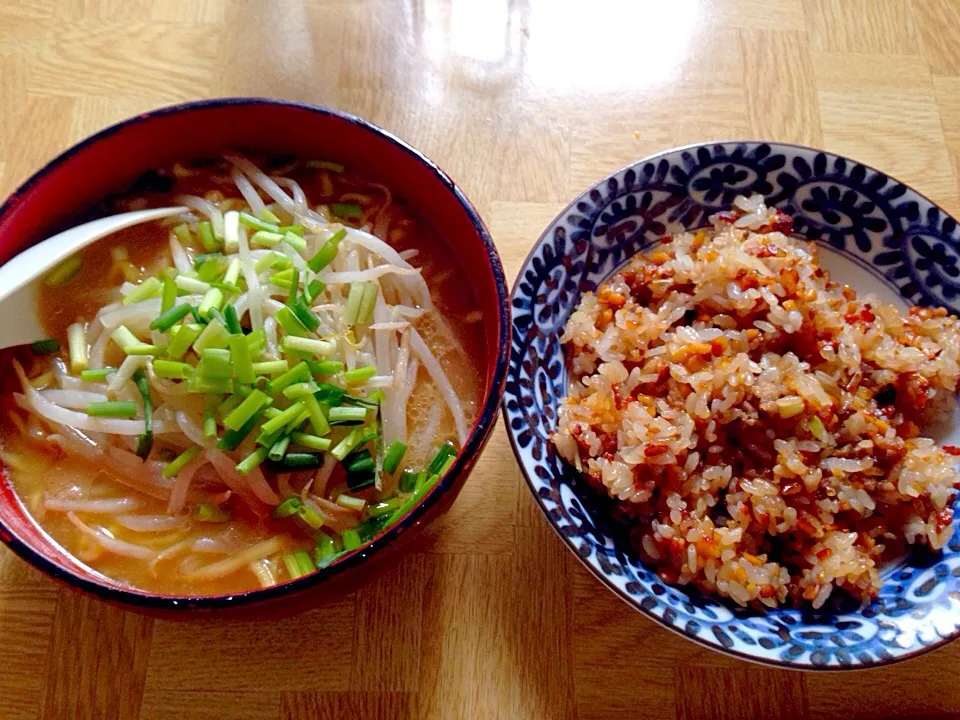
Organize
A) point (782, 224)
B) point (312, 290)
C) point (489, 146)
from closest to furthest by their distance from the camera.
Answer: point (312, 290), point (782, 224), point (489, 146)

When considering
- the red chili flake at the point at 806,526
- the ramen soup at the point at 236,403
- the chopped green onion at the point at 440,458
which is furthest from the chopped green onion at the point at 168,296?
the red chili flake at the point at 806,526

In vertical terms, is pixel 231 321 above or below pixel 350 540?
above

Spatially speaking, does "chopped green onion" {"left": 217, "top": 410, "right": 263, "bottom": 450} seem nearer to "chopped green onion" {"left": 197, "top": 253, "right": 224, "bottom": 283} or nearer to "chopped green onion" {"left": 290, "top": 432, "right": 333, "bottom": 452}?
"chopped green onion" {"left": 290, "top": 432, "right": 333, "bottom": 452}

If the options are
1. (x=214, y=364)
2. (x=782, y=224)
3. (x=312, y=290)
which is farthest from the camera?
(x=782, y=224)

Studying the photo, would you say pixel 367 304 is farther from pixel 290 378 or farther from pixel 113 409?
pixel 113 409

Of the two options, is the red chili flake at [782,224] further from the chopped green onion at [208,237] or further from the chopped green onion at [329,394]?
the chopped green onion at [208,237]

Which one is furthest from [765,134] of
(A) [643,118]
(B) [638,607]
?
(B) [638,607]

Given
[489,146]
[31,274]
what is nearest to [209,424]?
[31,274]
